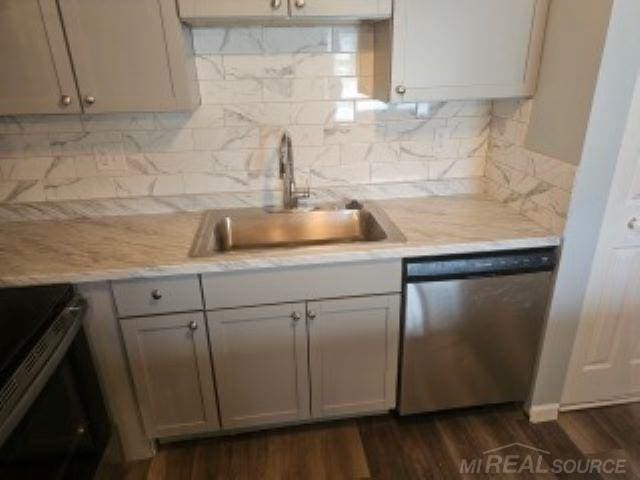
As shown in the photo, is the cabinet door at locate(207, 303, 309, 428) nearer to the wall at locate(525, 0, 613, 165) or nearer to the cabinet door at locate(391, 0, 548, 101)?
the cabinet door at locate(391, 0, 548, 101)

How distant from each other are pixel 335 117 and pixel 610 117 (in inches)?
42.0

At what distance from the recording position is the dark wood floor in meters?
1.72

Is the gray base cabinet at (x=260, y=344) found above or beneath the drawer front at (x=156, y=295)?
beneath

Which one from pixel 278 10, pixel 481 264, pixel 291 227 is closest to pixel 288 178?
pixel 291 227

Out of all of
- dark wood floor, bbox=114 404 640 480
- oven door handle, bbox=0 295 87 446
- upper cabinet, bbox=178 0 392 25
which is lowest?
dark wood floor, bbox=114 404 640 480

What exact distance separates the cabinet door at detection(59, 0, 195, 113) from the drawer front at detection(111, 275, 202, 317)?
0.62 meters

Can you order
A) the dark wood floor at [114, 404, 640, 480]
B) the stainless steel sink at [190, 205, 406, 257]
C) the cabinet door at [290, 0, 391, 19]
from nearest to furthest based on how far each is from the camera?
the cabinet door at [290, 0, 391, 19] → the dark wood floor at [114, 404, 640, 480] → the stainless steel sink at [190, 205, 406, 257]

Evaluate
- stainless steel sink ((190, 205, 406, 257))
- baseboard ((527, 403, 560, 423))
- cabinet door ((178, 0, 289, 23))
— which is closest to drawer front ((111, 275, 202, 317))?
stainless steel sink ((190, 205, 406, 257))

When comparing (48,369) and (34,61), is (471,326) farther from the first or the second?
(34,61)

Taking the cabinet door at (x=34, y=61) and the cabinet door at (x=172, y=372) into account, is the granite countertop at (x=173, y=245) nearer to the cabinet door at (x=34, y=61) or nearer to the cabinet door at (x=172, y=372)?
the cabinet door at (x=172, y=372)

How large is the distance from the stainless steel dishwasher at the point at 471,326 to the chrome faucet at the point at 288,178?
0.66 m

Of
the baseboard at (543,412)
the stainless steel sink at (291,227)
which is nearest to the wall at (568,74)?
the stainless steel sink at (291,227)

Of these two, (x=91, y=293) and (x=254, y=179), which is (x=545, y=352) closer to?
(x=254, y=179)

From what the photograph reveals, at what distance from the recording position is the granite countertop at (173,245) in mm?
1438
